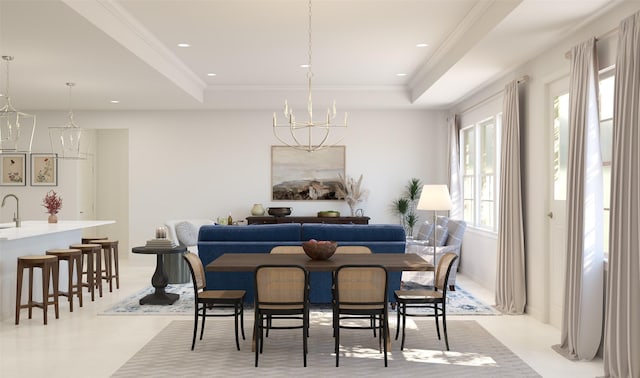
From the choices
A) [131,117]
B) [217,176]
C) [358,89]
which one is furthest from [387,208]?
[131,117]

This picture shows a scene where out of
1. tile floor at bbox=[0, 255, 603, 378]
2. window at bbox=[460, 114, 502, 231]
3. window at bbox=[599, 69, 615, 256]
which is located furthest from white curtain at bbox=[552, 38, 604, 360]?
window at bbox=[460, 114, 502, 231]

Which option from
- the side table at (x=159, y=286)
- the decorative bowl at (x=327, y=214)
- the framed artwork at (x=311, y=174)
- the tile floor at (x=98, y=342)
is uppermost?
the framed artwork at (x=311, y=174)

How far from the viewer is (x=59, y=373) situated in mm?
4520

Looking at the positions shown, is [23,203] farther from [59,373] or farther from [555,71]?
[555,71]

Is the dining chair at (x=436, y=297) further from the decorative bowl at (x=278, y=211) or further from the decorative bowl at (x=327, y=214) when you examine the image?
the decorative bowl at (x=278, y=211)

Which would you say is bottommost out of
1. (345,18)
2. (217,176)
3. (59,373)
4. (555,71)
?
(59,373)

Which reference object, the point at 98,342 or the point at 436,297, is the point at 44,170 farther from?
the point at 436,297

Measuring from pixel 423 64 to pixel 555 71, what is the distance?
275cm

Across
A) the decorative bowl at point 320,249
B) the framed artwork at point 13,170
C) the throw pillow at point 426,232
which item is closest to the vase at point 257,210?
the throw pillow at point 426,232

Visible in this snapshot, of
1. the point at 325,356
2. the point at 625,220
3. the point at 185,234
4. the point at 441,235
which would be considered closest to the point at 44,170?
the point at 185,234

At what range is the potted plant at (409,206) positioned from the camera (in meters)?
10.8

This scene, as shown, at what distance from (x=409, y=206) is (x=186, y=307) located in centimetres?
513

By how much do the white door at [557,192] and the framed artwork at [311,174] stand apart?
5124 mm

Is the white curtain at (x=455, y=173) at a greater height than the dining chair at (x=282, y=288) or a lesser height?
greater
